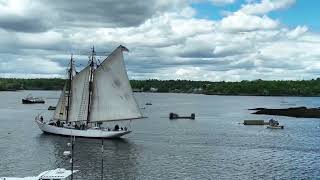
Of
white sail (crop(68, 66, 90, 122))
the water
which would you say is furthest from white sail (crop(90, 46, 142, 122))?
the water

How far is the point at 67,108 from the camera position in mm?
110500

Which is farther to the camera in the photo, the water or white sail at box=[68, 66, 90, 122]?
white sail at box=[68, 66, 90, 122]

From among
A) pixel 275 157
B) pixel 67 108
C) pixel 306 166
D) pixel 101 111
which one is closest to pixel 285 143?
pixel 275 157

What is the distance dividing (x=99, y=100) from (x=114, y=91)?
151 inches

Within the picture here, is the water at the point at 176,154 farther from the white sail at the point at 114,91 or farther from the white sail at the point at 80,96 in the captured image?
the white sail at the point at 80,96

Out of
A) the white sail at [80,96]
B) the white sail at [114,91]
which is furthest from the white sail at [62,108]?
the white sail at [114,91]

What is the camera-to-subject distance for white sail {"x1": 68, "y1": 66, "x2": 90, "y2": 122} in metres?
108

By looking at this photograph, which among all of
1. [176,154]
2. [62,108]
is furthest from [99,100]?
[176,154]

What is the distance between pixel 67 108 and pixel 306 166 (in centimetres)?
5259

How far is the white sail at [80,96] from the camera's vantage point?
108250 mm

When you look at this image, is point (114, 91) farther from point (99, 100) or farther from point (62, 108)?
point (62, 108)

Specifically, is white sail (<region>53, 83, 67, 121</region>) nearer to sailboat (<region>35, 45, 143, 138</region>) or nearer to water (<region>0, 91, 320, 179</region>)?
sailboat (<region>35, 45, 143, 138</region>)

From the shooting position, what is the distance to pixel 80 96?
109 meters

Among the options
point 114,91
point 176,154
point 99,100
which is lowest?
point 176,154
